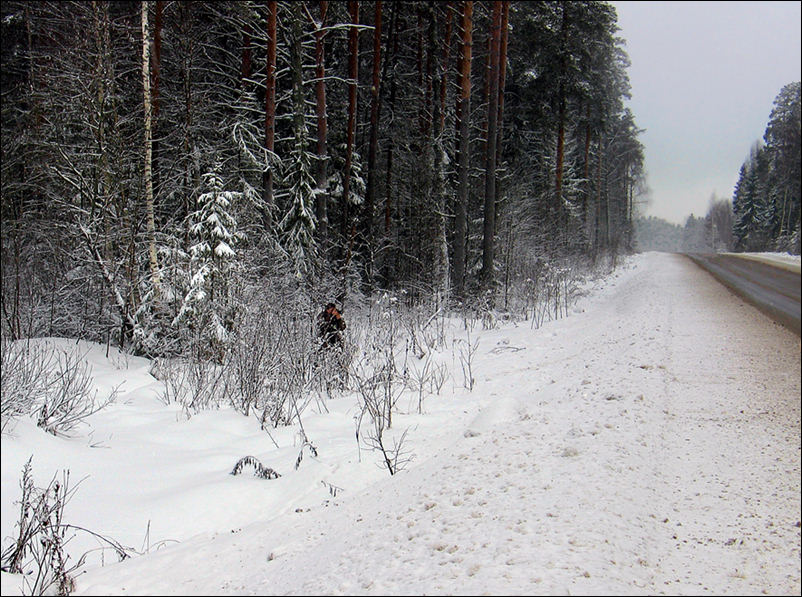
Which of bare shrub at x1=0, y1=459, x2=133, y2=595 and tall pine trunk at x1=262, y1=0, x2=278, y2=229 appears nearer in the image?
bare shrub at x1=0, y1=459, x2=133, y2=595

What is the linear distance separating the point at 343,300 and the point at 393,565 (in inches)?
375

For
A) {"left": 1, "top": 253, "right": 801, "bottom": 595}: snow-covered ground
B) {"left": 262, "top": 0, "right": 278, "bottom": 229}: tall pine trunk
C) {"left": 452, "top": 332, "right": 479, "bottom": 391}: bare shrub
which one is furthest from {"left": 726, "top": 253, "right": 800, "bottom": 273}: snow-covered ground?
{"left": 262, "top": 0, "right": 278, "bottom": 229}: tall pine trunk

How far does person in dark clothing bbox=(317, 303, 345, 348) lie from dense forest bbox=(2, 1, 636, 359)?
0.81m

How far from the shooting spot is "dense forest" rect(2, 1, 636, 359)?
938 centimetres

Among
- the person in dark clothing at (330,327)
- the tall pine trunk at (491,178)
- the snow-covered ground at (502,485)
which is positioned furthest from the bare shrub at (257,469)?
the tall pine trunk at (491,178)

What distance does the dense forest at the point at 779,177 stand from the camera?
2.99ft

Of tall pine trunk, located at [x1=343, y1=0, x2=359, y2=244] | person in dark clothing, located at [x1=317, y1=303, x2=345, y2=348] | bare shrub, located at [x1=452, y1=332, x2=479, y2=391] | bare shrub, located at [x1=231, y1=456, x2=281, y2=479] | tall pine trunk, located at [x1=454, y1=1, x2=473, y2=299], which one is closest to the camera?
bare shrub, located at [x1=231, y1=456, x2=281, y2=479]

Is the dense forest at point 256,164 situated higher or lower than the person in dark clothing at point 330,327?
higher

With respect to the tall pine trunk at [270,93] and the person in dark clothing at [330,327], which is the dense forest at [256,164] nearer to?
the tall pine trunk at [270,93]

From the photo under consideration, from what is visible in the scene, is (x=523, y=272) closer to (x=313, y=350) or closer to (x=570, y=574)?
(x=313, y=350)

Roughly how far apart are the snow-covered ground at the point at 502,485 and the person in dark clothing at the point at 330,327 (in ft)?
3.92

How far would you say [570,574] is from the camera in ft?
3.75

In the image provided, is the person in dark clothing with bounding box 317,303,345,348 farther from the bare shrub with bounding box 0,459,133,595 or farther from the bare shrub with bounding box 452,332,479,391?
the bare shrub with bounding box 0,459,133,595

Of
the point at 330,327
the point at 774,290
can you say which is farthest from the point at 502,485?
the point at 330,327
